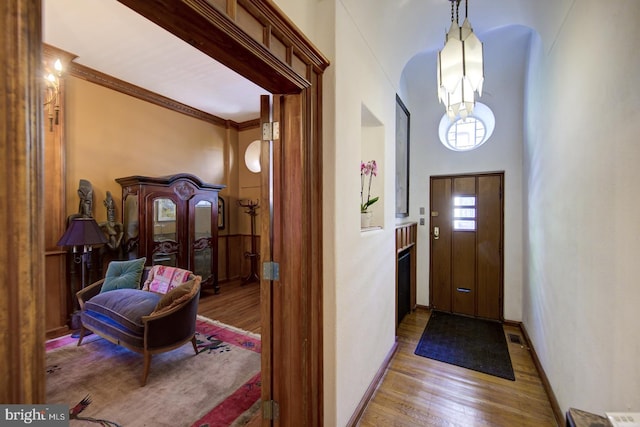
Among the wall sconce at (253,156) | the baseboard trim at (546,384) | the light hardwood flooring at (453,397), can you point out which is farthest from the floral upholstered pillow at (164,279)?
the baseboard trim at (546,384)

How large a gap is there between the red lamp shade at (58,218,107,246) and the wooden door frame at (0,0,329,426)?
2.72 meters

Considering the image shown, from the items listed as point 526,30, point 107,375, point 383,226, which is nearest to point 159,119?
point 107,375

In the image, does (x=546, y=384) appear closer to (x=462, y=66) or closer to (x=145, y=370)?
(x=462, y=66)

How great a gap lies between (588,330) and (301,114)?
75.7 inches

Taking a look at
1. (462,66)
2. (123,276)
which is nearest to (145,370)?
(123,276)

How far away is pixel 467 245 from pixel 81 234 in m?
4.85

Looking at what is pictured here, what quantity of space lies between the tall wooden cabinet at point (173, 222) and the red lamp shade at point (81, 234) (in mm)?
613

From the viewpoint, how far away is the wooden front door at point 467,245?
11.7 feet

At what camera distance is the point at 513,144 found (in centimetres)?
341

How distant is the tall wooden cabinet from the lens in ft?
11.7

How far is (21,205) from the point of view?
21.8 inches

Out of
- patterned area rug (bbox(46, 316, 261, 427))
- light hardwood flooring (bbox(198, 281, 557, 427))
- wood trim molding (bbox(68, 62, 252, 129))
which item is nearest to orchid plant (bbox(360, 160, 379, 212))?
light hardwood flooring (bbox(198, 281, 557, 427))

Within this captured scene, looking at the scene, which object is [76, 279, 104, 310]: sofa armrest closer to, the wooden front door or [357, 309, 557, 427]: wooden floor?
[357, 309, 557, 427]: wooden floor

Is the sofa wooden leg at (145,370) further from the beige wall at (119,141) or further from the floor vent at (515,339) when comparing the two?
the floor vent at (515,339)
